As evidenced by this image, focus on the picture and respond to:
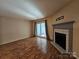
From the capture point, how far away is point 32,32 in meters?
10.1

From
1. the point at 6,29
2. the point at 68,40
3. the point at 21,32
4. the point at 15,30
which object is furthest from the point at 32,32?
the point at 68,40

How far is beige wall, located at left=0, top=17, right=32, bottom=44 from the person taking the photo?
585cm

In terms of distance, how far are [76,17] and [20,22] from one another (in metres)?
5.93

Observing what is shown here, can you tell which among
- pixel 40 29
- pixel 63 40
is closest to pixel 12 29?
pixel 40 29

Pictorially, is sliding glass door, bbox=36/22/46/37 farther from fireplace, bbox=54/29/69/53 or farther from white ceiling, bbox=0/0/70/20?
white ceiling, bbox=0/0/70/20

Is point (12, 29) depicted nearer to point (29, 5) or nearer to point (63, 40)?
point (29, 5)

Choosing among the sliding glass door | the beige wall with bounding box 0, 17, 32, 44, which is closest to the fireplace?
the beige wall with bounding box 0, 17, 32, 44

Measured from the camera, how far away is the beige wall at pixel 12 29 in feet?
19.2

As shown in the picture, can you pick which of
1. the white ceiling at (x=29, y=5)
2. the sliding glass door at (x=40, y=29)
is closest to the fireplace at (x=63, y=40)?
the white ceiling at (x=29, y=5)

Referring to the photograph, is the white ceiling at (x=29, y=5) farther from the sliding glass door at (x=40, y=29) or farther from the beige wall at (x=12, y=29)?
the sliding glass door at (x=40, y=29)

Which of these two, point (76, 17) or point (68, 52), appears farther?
point (68, 52)

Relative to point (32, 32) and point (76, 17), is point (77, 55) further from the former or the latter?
point (32, 32)

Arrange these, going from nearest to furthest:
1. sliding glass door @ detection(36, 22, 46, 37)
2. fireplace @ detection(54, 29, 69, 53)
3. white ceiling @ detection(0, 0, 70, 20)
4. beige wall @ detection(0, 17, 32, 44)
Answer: white ceiling @ detection(0, 0, 70, 20) < fireplace @ detection(54, 29, 69, 53) < beige wall @ detection(0, 17, 32, 44) < sliding glass door @ detection(36, 22, 46, 37)

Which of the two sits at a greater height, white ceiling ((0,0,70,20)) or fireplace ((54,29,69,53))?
white ceiling ((0,0,70,20))
